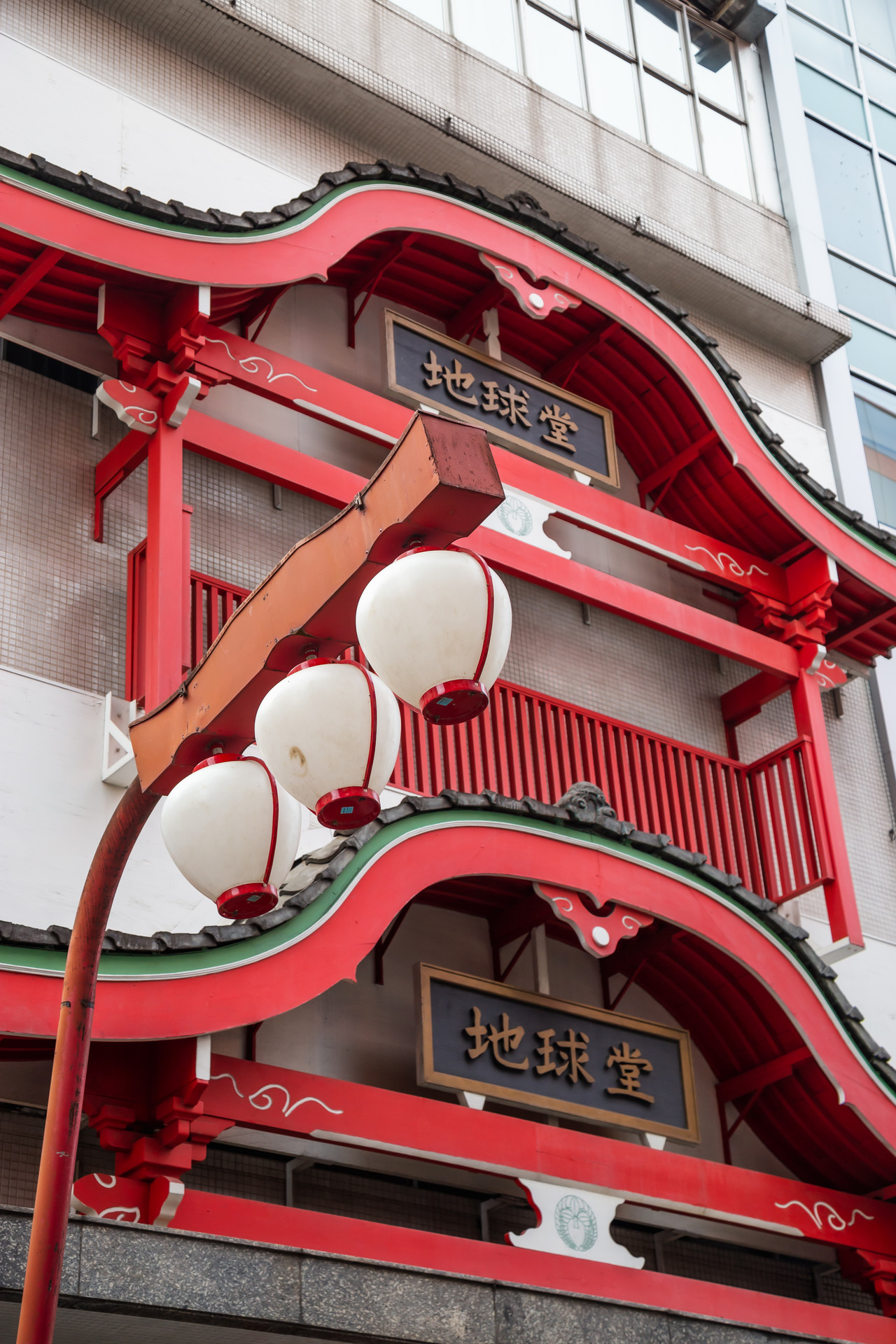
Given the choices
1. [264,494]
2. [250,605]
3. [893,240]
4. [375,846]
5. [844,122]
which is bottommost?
[250,605]

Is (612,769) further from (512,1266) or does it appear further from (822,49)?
(822,49)

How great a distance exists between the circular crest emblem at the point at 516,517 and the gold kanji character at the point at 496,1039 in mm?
3988

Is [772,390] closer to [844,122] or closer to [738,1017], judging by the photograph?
[844,122]

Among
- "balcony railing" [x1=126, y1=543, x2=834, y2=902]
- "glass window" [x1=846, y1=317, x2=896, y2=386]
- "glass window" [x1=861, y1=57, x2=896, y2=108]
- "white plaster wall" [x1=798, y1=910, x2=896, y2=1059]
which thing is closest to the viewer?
"balcony railing" [x1=126, y1=543, x2=834, y2=902]

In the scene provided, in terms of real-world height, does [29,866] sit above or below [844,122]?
below

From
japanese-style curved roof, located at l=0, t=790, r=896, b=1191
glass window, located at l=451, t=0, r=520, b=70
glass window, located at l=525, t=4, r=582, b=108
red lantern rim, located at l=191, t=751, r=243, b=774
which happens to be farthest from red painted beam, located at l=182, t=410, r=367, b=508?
glass window, located at l=525, t=4, r=582, b=108

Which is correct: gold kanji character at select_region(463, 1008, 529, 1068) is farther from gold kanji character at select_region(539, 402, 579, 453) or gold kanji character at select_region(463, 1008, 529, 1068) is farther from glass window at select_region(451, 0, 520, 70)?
glass window at select_region(451, 0, 520, 70)

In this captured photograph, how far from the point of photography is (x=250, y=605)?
503 cm

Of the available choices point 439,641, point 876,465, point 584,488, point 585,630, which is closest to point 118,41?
point 584,488

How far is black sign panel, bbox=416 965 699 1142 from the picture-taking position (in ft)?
32.8

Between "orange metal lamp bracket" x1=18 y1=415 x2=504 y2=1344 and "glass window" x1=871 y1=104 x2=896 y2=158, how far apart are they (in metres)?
18.0

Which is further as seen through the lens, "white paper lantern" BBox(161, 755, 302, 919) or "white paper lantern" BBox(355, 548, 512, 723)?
"white paper lantern" BBox(161, 755, 302, 919)

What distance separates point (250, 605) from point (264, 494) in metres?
7.87

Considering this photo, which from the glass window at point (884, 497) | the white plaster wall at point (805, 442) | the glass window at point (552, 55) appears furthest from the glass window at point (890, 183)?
the glass window at point (552, 55)
